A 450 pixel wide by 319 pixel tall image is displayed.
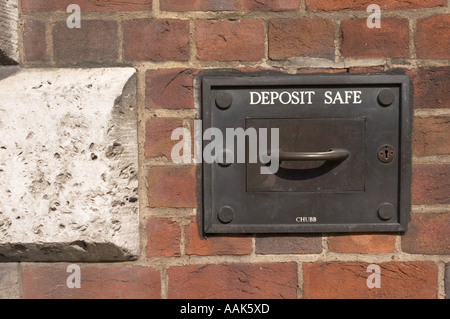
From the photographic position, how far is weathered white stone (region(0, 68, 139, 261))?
983mm

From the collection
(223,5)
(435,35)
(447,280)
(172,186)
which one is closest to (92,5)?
(223,5)

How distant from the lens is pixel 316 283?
3.46ft

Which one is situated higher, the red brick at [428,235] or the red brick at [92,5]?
the red brick at [92,5]

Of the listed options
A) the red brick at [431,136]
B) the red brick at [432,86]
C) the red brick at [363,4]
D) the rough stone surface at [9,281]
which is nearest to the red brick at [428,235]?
the red brick at [431,136]

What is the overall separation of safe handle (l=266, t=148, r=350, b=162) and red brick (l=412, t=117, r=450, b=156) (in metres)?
0.18

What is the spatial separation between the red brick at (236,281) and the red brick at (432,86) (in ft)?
1.62

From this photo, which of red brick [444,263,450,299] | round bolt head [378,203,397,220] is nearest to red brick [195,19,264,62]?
round bolt head [378,203,397,220]

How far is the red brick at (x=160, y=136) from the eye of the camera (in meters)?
1.03

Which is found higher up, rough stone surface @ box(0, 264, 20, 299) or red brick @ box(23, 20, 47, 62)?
red brick @ box(23, 20, 47, 62)

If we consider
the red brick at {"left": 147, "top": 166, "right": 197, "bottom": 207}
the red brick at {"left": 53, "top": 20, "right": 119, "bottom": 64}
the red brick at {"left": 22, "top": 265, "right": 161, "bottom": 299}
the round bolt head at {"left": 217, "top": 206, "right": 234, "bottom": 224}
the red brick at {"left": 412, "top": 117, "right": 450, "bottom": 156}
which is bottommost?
the red brick at {"left": 22, "top": 265, "right": 161, "bottom": 299}

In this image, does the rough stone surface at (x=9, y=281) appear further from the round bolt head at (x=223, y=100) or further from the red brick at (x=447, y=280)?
the red brick at (x=447, y=280)

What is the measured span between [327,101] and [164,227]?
48 centimetres

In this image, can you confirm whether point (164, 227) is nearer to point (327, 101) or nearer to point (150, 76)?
point (150, 76)

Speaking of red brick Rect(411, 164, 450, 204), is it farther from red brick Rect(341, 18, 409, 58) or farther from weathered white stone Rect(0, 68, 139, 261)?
weathered white stone Rect(0, 68, 139, 261)
